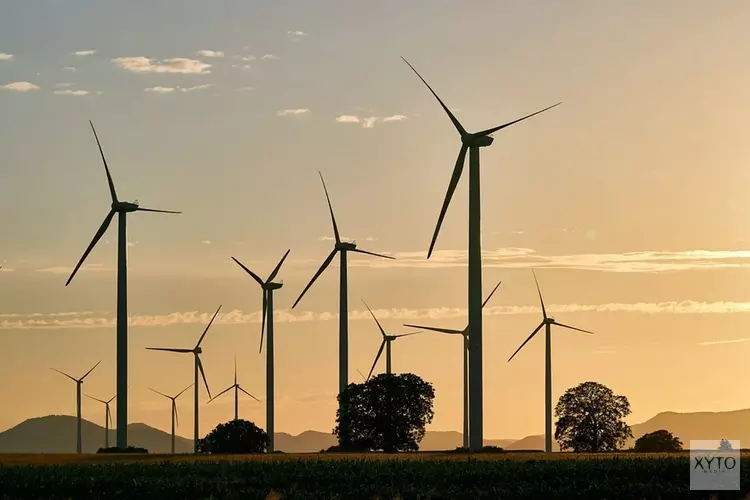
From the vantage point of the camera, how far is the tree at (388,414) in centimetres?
16138

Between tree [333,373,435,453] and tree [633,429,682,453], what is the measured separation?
2768 centimetres

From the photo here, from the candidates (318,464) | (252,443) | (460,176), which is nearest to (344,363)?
(252,443)

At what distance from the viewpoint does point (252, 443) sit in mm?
175625

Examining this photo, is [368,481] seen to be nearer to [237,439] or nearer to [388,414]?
[388,414]

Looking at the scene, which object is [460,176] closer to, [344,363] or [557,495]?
[344,363]

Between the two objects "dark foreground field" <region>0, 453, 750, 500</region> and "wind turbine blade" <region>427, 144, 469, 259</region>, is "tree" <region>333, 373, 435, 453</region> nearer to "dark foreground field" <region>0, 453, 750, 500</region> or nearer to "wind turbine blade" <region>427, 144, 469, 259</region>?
"wind turbine blade" <region>427, 144, 469, 259</region>

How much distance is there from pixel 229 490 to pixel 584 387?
9473 centimetres

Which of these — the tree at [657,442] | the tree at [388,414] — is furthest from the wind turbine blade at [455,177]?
the tree at [657,442]

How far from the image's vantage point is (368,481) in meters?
86.4

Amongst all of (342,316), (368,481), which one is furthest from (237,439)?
(368,481)

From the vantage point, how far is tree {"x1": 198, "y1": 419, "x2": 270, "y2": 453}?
174625 mm

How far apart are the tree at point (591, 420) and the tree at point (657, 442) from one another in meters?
4.97

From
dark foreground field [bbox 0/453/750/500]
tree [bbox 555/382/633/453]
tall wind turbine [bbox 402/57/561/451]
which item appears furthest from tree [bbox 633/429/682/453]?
dark foreground field [bbox 0/453/750/500]

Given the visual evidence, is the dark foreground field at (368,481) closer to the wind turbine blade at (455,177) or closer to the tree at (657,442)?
the wind turbine blade at (455,177)
